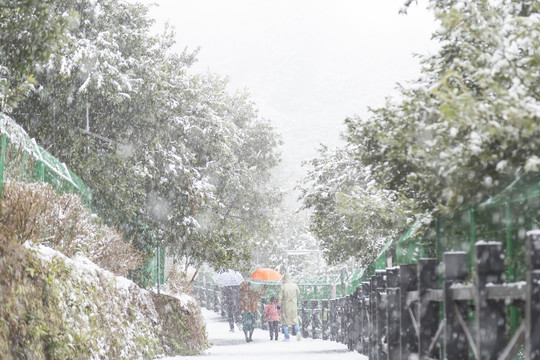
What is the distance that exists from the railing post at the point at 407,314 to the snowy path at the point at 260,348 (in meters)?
6.83

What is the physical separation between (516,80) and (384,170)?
2759 millimetres

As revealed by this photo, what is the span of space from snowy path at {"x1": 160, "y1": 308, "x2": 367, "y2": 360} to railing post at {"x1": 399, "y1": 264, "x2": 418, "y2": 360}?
683 centimetres

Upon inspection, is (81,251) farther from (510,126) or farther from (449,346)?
(510,126)

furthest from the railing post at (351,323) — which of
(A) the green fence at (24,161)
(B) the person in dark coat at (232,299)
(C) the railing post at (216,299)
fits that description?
(C) the railing post at (216,299)

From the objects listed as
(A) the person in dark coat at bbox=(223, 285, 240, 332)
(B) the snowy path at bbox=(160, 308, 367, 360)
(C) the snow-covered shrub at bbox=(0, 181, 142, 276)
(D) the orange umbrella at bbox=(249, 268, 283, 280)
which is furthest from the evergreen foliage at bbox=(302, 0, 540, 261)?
(A) the person in dark coat at bbox=(223, 285, 240, 332)

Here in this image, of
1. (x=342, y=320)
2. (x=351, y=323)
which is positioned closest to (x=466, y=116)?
(x=351, y=323)

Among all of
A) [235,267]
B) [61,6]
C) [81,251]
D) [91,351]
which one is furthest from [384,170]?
[235,267]

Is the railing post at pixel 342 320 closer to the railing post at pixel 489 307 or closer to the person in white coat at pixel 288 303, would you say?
the person in white coat at pixel 288 303

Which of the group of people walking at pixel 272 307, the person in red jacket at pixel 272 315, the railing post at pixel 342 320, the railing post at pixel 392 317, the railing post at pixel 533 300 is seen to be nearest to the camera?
the railing post at pixel 533 300

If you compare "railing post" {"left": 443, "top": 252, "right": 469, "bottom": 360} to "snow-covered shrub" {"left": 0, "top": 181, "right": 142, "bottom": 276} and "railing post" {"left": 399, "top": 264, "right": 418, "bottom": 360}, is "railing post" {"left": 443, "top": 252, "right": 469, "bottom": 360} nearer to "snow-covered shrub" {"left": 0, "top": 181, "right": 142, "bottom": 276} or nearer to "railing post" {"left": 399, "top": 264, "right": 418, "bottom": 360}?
"railing post" {"left": 399, "top": 264, "right": 418, "bottom": 360}

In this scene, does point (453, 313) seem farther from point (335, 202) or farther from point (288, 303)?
point (335, 202)

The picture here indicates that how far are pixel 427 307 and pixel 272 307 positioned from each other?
687 inches

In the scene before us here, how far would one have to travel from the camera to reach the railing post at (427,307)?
705 cm

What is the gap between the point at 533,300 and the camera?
4660mm
